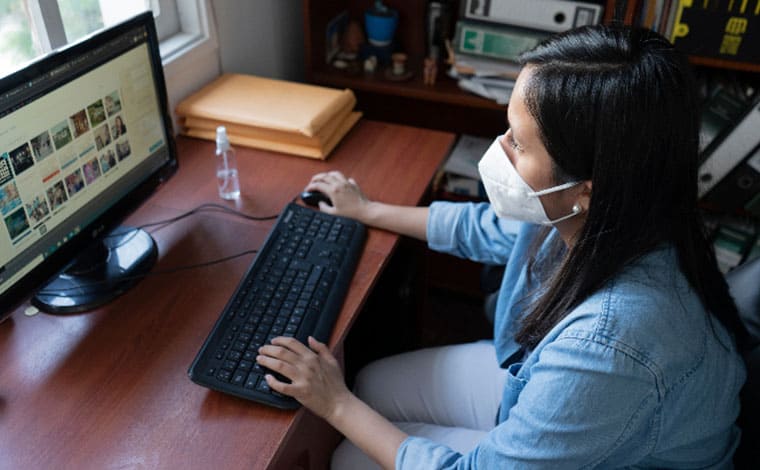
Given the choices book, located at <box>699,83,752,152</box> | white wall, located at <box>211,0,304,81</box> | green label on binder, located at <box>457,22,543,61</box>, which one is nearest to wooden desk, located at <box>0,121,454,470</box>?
white wall, located at <box>211,0,304,81</box>

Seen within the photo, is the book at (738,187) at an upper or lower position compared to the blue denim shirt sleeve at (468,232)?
lower

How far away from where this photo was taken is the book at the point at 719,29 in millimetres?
1524

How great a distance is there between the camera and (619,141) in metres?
0.77

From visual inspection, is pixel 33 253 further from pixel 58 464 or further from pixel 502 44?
pixel 502 44

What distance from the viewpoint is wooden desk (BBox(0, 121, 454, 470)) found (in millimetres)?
848

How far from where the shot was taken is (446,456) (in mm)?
925

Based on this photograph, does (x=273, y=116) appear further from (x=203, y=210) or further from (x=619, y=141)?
(x=619, y=141)

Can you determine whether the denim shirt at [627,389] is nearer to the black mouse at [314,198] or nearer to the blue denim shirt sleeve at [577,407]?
the blue denim shirt sleeve at [577,407]

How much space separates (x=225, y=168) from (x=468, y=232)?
54 cm

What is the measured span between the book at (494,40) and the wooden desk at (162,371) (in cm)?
63

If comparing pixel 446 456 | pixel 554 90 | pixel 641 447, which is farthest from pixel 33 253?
pixel 641 447

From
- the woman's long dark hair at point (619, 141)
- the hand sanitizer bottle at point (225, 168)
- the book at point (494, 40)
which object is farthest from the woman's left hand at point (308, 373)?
the book at point (494, 40)

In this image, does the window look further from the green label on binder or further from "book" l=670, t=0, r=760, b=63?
"book" l=670, t=0, r=760, b=63

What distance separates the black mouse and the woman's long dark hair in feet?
1.84
